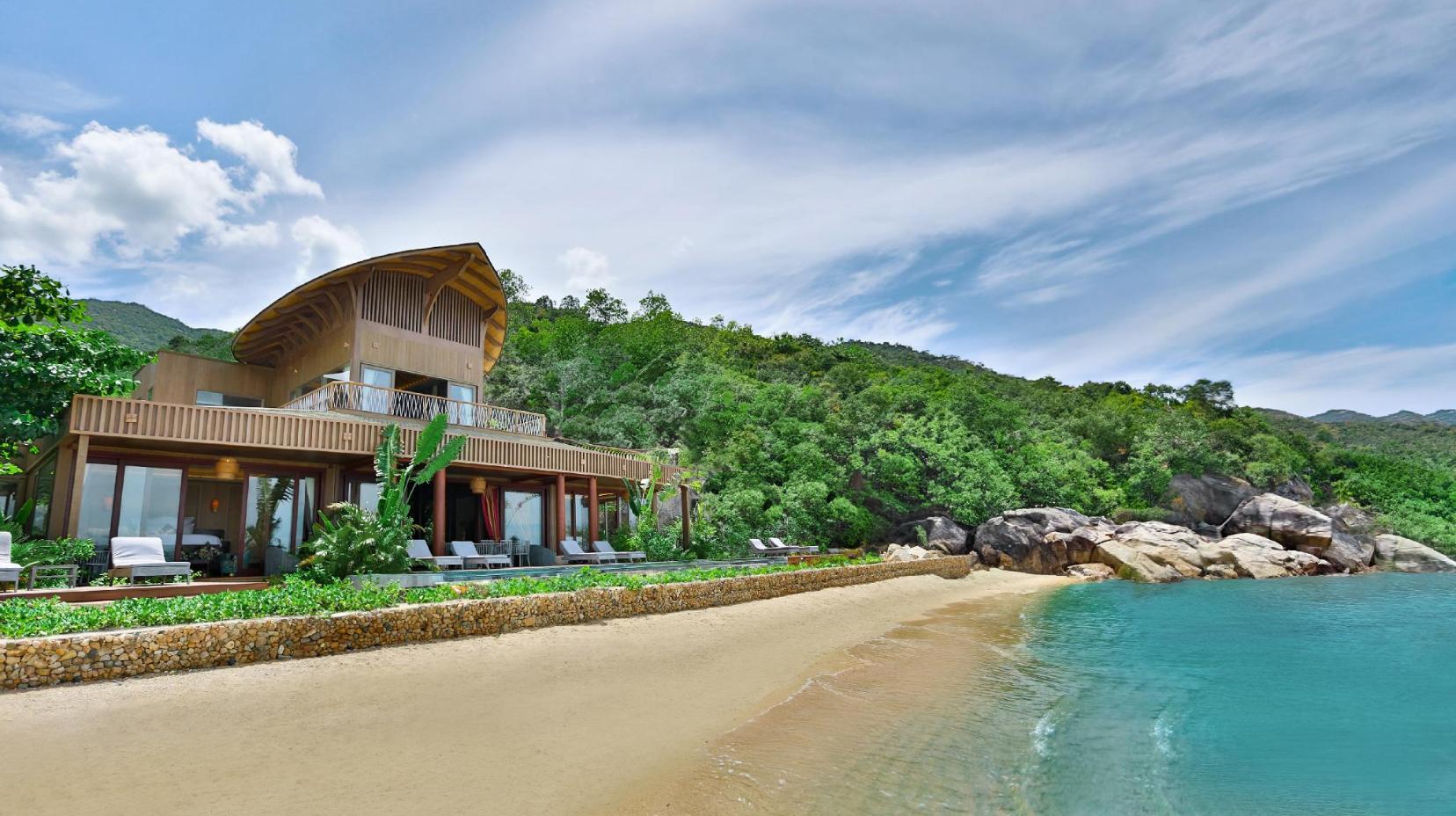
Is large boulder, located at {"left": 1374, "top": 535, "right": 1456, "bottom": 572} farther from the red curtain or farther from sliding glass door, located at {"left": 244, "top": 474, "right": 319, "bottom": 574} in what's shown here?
sliding glass door, located at {"left": 244, "top": 474, "right": 319, "bottom": 574}

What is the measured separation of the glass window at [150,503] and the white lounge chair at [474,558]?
5.32 metres

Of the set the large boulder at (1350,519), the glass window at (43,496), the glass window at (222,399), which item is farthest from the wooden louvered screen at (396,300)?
the large boulder at (1350,519)

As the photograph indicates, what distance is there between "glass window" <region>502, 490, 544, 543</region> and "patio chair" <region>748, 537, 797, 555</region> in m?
6.59

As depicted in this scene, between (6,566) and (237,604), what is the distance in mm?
3597

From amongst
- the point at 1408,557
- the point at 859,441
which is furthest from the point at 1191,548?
the point at 859,441

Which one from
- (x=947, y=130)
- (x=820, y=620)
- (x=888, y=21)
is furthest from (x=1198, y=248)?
(x=820, y=620)

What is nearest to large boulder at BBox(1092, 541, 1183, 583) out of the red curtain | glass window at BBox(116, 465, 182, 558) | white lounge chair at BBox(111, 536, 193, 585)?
the red curtain

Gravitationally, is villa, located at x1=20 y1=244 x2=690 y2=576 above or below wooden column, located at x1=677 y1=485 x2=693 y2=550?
above

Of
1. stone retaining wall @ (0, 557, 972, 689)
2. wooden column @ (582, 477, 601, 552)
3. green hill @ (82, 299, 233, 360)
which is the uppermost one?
green hill @ (82, 299, 233, 360)

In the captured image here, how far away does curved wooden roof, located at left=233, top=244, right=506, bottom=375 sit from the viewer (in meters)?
19.4

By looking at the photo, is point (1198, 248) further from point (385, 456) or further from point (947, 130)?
point (385, 456)

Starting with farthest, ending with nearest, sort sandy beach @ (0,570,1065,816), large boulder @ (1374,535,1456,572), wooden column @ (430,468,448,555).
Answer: large boulder @ (1374,535,1456,572)
wooden column @ (430,468,448,555)
sandy beach @ (0,570,1065,816)

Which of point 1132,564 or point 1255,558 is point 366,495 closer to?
point 1132,564

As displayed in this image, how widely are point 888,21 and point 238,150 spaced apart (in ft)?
49.1
